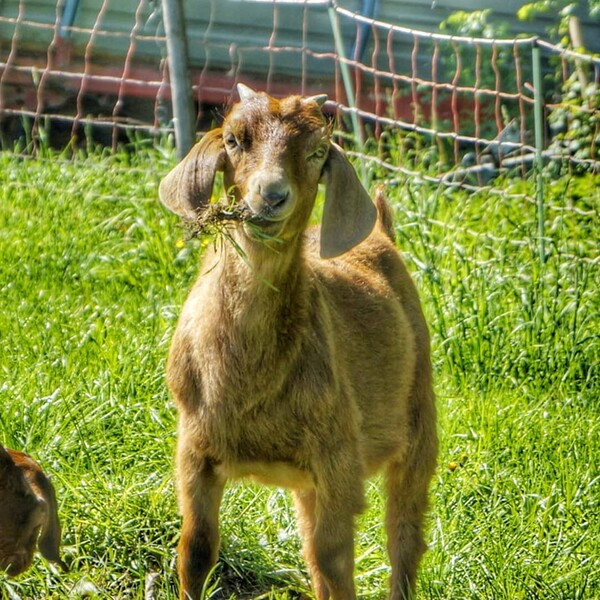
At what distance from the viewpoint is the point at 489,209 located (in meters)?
7.33

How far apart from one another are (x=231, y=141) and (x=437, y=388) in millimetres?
2204

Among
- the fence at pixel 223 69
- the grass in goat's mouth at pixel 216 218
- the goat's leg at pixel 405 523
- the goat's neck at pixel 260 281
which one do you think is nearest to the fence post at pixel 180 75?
the fence at pixel 223 69

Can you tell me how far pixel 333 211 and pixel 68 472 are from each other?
1.50 meters

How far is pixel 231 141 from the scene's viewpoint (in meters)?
4.04

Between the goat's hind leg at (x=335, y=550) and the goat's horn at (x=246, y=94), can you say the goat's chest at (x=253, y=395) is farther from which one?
the goat's horn at (x=246, y=94)

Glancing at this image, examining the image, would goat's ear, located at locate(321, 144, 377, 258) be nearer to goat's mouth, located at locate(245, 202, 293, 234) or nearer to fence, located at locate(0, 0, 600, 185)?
goat's mouth, located at locate(245, 202, 293, 234)

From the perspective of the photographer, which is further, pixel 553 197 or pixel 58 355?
pixel 553 197

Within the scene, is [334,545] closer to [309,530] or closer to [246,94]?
[309,530]

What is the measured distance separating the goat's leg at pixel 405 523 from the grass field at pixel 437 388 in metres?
0.08

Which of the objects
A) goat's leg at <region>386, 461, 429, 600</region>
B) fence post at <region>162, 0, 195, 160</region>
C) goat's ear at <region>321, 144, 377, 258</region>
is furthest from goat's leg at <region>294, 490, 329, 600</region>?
fence post at <region>162, 0, 195, 160</region>

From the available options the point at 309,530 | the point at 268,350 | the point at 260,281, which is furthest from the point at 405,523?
the point at 260,281

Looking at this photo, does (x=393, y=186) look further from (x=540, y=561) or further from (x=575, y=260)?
(x=540, y=561)

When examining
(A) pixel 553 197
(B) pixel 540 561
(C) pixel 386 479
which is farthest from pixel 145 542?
(A) pixel 553 197

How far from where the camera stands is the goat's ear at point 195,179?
4.05 meters
